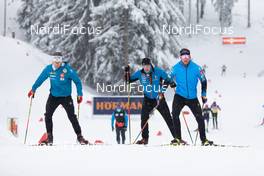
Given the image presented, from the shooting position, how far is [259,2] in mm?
→ 93812

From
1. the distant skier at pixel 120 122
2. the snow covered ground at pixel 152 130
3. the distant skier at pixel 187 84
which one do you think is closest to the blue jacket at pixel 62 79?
the snow covered ground at pixel 152 130

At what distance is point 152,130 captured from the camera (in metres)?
24.5

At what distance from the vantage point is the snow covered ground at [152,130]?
6684mm

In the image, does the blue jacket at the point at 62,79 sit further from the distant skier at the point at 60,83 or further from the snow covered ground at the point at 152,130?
the snow covered ground at the point at 152,130

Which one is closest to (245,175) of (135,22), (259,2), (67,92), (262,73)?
(67,92)

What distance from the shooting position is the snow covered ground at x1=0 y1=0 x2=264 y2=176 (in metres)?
6.68

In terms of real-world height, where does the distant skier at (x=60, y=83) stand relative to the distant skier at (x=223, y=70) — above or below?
below

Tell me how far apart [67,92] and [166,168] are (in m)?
4.00

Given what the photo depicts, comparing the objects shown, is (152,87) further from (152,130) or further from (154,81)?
(152,130)

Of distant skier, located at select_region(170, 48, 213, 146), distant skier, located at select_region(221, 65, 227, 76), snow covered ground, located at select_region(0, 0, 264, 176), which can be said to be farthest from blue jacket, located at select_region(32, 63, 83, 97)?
Result: distant skier, located at select_region(221, 65, 227, 76)

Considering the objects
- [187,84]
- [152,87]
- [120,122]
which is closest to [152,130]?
[120,122]

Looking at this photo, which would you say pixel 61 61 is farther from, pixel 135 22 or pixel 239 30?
pixel 239 30

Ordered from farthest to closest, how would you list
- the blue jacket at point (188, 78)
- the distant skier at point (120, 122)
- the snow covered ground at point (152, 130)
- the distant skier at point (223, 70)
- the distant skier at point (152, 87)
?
the distant skier at point (223, 70) < the distant skier at point (120, 122) < the distant skier at point (152, 87) < the blue jacket at point (188, 78) < the snow covered ground at point (152, 130)

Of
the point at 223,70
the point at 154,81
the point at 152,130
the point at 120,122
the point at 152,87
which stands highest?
the point at 223,70
